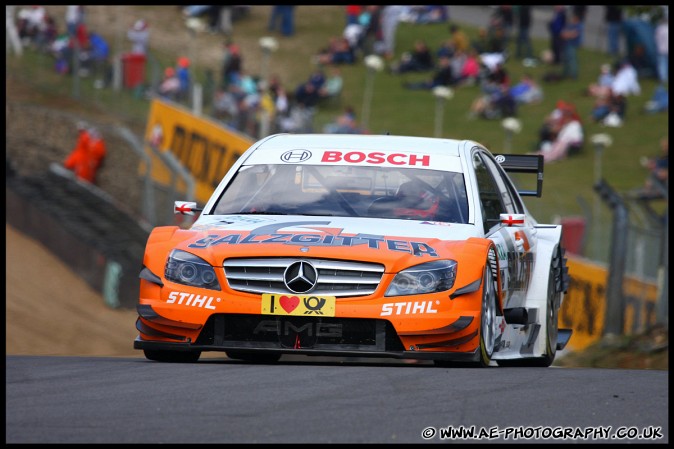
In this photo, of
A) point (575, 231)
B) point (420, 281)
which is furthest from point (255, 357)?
point (575, 231)

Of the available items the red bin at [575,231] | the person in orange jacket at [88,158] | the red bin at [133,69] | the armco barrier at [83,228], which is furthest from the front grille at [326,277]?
the red bin at [133,69]

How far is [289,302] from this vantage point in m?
7.96

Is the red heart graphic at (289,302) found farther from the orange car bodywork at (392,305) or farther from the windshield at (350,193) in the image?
the windshield at (350,193)

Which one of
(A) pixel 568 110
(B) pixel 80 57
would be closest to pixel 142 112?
(B) pixel 80 57

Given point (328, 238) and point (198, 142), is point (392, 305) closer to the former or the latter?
point (328, 238)

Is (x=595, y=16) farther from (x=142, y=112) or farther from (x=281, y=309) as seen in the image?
(x=281, y=309)

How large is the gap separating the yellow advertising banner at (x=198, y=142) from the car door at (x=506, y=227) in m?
12.6

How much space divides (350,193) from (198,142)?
16.8 metres

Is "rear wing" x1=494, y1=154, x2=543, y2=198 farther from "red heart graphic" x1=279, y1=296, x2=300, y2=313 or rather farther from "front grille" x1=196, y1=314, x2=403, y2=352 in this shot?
"red heart graphic" x1=279, y1=296, x2=300, y2=313

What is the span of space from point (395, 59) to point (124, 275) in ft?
69.2

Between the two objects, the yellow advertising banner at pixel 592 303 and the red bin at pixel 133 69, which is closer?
the yellow advertising banner at pixel 592 303

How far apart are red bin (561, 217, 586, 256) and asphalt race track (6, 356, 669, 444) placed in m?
12.4

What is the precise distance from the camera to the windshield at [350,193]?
8.94 meters

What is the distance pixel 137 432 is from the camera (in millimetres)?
5566
